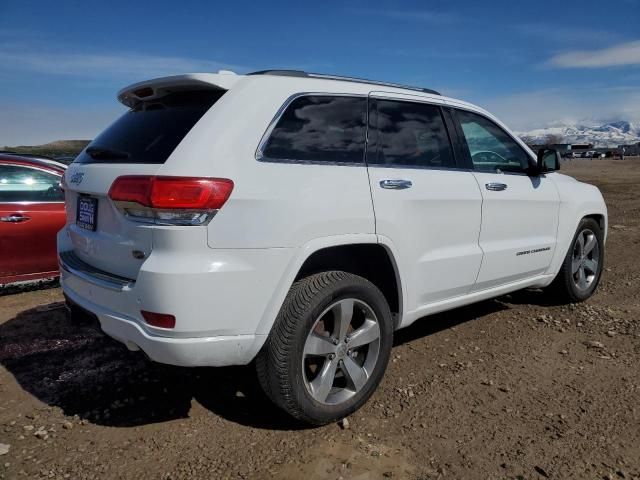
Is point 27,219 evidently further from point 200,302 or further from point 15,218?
point 200,302

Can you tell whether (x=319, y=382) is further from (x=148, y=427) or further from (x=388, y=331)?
(x=148, y=427)

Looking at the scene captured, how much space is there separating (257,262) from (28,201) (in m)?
3.95

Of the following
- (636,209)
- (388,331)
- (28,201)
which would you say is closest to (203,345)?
(388,331)

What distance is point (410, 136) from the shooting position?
337cm

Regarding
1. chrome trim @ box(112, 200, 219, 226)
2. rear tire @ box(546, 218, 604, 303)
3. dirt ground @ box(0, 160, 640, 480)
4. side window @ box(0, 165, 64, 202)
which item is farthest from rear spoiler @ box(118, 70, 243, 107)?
rear tire @ box(546, 218, 604, 303)

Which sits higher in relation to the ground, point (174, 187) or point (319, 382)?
point (174, 187)

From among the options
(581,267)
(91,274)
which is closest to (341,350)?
(91,274)

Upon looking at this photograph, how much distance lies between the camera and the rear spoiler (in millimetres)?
2693

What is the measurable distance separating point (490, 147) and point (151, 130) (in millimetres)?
2580

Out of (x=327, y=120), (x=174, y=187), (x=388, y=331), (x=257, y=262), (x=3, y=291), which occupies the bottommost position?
(x=3, y=291)

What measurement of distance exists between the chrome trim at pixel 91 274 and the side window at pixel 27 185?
2541 mm

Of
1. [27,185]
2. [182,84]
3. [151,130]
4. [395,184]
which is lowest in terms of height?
[27,185]

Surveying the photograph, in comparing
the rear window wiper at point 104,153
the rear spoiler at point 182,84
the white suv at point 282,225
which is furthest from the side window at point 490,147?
the rear window wiper at point 104,153

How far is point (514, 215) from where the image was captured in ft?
13.1
